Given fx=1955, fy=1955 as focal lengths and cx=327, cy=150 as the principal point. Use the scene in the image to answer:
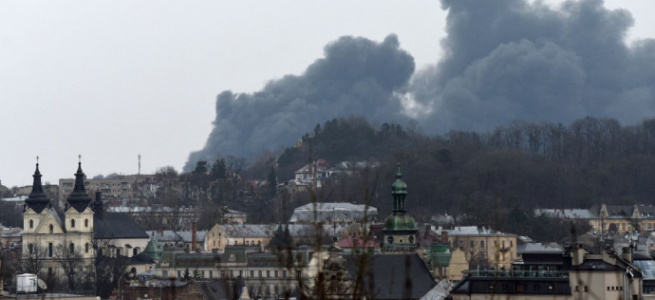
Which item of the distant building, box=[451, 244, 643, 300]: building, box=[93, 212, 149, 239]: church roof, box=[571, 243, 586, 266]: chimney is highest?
the distant building

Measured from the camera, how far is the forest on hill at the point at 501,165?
474ft

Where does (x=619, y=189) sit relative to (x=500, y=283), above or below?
above

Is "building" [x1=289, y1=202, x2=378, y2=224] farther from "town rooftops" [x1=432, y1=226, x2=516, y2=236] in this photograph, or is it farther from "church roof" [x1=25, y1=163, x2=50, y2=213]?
"church roof" [x1=25, y1=163, x2=50, y2=213]

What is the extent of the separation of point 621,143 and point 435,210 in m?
35.4

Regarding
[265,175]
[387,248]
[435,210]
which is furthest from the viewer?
[265,175]

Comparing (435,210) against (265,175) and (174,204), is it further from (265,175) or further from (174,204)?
(265,175)

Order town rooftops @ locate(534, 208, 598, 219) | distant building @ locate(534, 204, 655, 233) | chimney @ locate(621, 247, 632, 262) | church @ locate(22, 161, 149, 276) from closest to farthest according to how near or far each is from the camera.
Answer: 1. chimney @ locate(621, 247, 632, 262)
2. church @ locate(22, 161, 149, 276)
3. town rooftops @ locate(534, 208, 598, 219)
4. distant building @ locate(534, 204, 655, 233)

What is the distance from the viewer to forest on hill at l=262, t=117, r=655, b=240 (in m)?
144

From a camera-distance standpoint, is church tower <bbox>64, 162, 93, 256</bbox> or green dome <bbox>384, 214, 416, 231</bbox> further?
church tower <bbox>64, 162, 93, 256</bbox>

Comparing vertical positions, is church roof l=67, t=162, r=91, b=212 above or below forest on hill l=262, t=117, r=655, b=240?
below

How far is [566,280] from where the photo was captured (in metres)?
55.8

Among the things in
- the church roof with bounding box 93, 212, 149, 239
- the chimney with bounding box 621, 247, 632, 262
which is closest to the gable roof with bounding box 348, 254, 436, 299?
the chimney with bounding box 621, 247, 632, 262

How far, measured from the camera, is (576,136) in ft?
575

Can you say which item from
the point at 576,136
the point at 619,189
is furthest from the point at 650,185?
the point at 576,136
